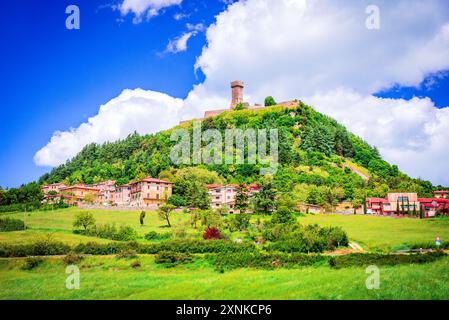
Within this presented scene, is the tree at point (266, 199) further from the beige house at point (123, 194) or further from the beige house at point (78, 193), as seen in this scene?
the beige house at point (78, 193)

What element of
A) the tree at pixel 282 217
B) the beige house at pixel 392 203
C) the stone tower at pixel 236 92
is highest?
the stone tower at pixel 236 92

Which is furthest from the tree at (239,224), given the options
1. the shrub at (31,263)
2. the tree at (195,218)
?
the shrub at (31,263)

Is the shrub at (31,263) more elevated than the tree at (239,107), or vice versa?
the tree at (239,107)

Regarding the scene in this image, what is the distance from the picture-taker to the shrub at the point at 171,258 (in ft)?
112

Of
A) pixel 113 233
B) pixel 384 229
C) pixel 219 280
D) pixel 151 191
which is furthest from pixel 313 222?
pixel 151 191

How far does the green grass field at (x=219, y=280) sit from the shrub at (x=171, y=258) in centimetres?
59

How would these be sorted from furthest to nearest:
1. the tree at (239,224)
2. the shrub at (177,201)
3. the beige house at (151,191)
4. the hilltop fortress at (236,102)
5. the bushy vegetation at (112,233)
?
the hilltop fortress at (236,102) → the beige house at (151,191) → the shrub at (177,201) → the tree at (239,224) → the bushy vegetation at (112,233)

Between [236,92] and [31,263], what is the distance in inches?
3796

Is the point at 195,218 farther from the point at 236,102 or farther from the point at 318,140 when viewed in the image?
the point at 236,102

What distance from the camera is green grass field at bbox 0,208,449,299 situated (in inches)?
873

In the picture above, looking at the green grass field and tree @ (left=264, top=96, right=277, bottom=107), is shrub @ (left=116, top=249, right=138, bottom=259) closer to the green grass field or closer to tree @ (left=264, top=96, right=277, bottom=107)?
the green grass field
